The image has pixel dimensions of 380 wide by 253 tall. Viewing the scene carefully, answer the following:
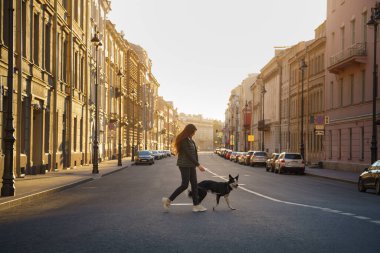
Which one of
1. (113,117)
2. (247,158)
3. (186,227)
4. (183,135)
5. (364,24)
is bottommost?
(247,158)

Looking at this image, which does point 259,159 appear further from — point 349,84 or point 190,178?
point 190,178

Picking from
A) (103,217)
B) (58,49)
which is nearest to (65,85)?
(58,49)

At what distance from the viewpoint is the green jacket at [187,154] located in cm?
1313

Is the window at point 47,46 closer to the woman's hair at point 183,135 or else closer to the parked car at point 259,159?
the woman's hair at point 183,135

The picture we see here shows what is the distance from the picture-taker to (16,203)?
51.8 feet

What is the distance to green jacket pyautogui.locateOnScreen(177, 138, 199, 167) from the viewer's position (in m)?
13.1

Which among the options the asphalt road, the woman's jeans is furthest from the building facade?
the woman's jeans

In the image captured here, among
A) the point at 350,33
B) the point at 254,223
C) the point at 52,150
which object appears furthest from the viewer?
the point at 350,33

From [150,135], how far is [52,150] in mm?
87626

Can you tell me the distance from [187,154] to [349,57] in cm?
3225

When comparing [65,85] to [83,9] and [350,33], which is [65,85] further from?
[350,33]

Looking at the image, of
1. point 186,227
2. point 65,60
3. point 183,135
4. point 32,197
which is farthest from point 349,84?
point 186,227

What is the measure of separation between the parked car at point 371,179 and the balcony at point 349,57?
19.4m

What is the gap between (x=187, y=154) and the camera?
13.1 metres
